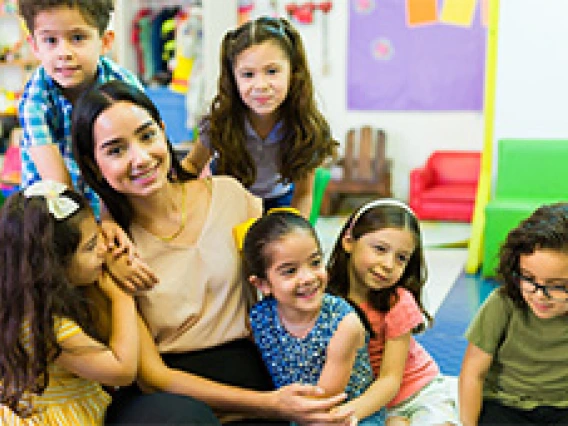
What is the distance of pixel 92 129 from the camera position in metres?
1.52

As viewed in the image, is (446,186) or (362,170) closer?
(446,186)

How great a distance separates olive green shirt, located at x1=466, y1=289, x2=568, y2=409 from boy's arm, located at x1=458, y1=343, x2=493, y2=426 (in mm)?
26

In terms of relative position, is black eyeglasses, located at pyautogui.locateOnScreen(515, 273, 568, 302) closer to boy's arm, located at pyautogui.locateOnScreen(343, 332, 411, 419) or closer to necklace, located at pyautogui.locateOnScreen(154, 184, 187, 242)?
boy's arm, located at pyautogui.locateOnScreen(343, 332, 411, 419)

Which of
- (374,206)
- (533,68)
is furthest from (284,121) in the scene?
A: (533,68)

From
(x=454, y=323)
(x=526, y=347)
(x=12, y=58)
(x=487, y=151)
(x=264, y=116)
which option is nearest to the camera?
(x=526, y=347)

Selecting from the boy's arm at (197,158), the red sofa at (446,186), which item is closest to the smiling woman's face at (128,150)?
the boy's arm at (197,158)

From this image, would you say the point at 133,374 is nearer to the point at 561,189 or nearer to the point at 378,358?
the point at 378,358

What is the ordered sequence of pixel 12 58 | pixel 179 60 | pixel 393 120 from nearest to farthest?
pixel 179 60, pixel 12 58, pixel 393 120

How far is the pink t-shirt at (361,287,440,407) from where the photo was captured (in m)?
1.74

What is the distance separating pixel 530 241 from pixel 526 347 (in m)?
0.30

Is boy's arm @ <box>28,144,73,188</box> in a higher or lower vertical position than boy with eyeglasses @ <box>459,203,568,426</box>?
higher

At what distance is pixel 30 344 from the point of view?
1.34 meters

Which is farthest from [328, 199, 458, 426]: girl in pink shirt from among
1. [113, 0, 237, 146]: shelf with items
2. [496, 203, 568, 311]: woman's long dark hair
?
[113, 0, 237, 146]: shelf with items

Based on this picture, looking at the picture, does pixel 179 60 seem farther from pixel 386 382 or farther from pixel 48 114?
pixel 386 382
